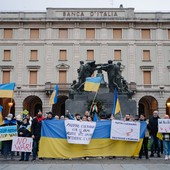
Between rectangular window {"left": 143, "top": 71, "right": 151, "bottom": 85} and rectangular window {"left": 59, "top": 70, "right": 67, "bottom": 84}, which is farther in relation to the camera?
rectangular window {"left": 143, "top": 71, "right": 151, "bottom": 85}

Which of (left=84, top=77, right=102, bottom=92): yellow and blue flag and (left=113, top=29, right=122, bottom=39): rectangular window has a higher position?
(left=113, top=29, right=122, bottom=39): rectangular window

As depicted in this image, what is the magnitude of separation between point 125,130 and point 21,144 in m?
4.13

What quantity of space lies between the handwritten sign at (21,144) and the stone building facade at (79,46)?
98.6ft

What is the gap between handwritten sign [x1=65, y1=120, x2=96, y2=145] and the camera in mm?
11625

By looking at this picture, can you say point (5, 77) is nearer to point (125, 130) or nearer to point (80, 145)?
point (80, 145)

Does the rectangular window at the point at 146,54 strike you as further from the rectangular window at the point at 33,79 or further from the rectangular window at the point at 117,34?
the rectangular window at the point at 33,79

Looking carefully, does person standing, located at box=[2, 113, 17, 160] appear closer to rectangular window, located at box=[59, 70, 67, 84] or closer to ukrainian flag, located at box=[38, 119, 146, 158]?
ukrainian flag, located at box=[38, 119, 146, 158]

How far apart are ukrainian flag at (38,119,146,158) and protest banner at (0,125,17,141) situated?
124 cm

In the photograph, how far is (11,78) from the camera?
41.9 m

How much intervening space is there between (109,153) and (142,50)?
108 feet

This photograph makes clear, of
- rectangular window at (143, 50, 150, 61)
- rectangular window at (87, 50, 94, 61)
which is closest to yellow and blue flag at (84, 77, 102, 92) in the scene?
rectangular window at (87, 50, 94, 61)

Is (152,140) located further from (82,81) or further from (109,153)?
(82,81)

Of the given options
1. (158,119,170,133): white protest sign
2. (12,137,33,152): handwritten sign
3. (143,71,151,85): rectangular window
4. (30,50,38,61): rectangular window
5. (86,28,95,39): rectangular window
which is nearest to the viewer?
(12,137,33,152): handwritten sign

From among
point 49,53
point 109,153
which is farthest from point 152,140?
point 49,53
